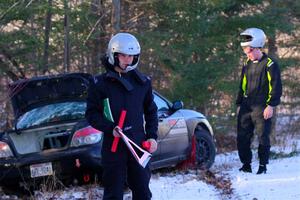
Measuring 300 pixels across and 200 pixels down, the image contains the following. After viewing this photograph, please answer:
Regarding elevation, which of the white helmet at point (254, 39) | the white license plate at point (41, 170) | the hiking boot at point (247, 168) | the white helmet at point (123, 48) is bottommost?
the hiking boot at point (247, 168)

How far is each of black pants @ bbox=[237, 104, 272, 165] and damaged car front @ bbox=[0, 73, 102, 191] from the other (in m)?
2.45

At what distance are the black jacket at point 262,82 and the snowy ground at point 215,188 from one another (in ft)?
3.60

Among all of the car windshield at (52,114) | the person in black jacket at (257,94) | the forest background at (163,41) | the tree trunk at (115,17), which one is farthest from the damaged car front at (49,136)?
the tree trunk at (115,17)

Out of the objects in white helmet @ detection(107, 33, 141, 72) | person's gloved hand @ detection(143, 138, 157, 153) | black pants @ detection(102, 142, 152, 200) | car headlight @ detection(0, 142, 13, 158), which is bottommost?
car headlight @ detection(0, 142, 13, 158)

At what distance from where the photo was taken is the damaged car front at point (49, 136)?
7.57m

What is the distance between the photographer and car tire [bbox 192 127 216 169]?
9859 mm

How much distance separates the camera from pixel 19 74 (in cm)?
1401

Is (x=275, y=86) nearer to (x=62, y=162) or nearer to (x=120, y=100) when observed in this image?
(x=62, y=162)

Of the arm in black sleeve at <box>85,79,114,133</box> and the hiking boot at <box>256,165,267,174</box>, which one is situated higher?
the arm in black sleeve at <box>85,79,114,133</box>

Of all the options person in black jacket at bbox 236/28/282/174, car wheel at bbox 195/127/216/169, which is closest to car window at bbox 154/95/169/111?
car wheel at bbox 195/127/216/169

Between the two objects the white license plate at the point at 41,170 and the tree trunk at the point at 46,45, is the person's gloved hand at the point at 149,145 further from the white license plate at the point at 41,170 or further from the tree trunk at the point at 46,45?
the tree trunk at the point at 46,45

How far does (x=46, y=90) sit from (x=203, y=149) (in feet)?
9.62

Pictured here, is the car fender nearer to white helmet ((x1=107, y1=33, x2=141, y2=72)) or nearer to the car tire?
the car tire

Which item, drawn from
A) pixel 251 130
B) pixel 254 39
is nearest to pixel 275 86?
pixel 254 39
